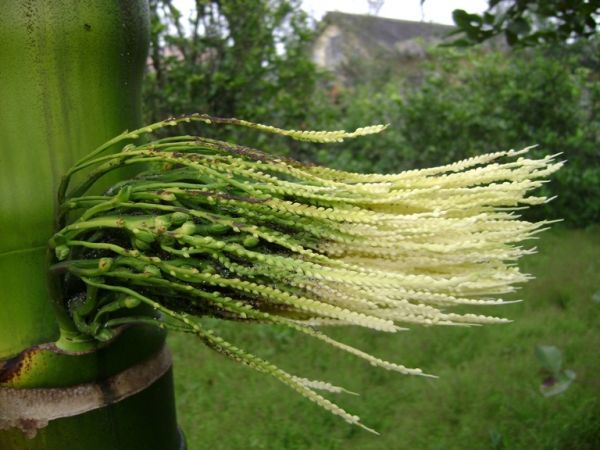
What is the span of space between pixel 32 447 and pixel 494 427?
102 inches

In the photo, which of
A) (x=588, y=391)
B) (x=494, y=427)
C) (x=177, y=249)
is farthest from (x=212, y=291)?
(x=588, y=391)

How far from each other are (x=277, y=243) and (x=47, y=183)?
333 mm

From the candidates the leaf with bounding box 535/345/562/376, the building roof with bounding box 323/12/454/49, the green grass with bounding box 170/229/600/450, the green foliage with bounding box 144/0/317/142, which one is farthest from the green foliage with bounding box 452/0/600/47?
the building roof with bounding box 323/12/454/49

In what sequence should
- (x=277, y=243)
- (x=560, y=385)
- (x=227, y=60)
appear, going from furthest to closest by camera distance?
(x=227, y=60) → (x=560, y=385) → (x=277, y=243)

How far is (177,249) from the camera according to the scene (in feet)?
2.71

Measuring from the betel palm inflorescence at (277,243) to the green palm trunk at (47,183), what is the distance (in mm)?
40

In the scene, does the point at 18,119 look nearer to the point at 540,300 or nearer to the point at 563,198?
the point at 540,300

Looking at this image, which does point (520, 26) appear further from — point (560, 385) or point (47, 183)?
point (47, 183)

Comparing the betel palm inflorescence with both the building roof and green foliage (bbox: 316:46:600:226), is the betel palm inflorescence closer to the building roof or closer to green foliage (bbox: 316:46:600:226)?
green foliage (bbox: 316:46:600:226)

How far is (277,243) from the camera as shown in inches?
33.5

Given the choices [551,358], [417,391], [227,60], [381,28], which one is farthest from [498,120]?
[381,28]

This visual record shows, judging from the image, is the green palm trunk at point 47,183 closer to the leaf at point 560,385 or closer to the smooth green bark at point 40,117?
the smooth green bark at point 40,117

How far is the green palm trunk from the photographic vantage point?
87 cm

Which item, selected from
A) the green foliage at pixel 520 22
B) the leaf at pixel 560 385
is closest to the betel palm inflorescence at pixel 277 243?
the leaf at pixel 560 385
